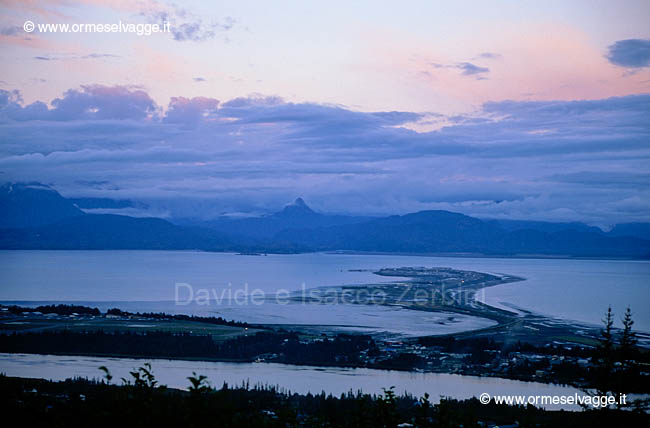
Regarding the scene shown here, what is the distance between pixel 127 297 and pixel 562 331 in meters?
39.9

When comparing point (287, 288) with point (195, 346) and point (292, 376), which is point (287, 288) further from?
point (292, 376)

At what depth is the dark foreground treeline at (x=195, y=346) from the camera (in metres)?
33.0

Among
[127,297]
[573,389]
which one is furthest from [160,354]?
[127,297]

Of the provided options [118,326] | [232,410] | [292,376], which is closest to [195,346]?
[292,376]

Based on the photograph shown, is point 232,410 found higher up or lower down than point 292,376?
higher up

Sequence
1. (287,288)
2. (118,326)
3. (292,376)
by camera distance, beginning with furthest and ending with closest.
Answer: (287,288) < (118,326) < (292,376)

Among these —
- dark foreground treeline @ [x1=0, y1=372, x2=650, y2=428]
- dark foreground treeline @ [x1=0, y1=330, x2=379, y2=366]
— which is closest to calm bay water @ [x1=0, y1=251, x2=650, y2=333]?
dark foreground treeline @ [x1=0, y1=330, x2=379, y2=366]

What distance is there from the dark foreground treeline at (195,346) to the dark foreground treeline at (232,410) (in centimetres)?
829

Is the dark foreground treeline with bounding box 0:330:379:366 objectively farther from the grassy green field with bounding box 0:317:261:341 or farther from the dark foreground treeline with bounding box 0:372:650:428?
the dark foreground treeline with bounding box 0:372:650:428

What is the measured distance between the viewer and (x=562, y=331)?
133ft

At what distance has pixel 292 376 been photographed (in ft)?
95.1

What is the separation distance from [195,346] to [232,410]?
2388 centimetres

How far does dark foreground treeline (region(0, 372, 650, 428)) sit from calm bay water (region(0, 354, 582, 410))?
309 cm

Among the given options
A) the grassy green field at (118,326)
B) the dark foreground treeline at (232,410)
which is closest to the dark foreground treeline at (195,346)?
the grassy green field at (118,326)
